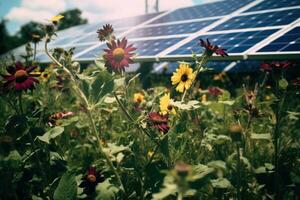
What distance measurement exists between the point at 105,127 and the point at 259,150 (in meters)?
1.40

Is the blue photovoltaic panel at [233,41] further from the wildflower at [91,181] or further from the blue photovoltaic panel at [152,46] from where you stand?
the wildflower at [91,181]

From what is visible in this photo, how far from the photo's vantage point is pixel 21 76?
5.69ft

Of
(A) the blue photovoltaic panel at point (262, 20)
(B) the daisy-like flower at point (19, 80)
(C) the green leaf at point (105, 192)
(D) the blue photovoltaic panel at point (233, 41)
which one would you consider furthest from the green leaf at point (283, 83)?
(A) the blue photovoltaic panel at point (262, 20)

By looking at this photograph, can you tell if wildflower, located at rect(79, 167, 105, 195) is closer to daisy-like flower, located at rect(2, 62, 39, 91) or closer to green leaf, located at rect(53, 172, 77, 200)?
green leaf, located at rect(53, 172, 77, 200)

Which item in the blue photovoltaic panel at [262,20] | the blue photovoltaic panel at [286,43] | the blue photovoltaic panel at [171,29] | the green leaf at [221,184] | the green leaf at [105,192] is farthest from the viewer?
the blue photovoltaic panel at [171,29]

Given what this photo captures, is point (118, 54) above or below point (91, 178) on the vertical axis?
above

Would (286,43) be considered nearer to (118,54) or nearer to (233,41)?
(233,41)

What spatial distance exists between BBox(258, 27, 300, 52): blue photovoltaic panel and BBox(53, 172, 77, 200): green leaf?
3040mm

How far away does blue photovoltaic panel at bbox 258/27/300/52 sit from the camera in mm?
3807

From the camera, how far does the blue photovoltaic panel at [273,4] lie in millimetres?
6230

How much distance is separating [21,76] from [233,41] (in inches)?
153

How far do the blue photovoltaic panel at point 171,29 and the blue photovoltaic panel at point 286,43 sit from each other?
7.16 ft

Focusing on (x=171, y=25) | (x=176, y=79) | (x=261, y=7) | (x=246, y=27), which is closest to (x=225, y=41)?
(x=246, y=27)

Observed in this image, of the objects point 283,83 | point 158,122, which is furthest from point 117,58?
point 283,83
